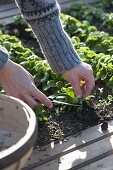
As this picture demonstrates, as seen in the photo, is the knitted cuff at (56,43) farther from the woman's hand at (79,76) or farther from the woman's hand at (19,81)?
the woman's hand at (19,81)

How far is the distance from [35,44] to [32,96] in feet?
3.75

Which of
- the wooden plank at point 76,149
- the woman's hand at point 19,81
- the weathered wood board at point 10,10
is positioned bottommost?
the wooden plank at point 76,149

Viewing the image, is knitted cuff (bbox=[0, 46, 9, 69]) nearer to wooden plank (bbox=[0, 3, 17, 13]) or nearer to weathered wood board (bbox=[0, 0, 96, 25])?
weathered wood board (bbox=[0, 0, 96, 25])

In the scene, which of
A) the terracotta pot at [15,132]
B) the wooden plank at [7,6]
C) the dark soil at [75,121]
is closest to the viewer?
the terracotta pot at [15,132]

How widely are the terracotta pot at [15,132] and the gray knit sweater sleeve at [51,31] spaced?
0.31 meters

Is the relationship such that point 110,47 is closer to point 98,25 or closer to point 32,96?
point 98,25

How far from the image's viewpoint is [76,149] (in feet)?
5.08

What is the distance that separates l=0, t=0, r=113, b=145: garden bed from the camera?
1.67 meters

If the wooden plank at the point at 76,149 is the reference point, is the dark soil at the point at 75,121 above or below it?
above

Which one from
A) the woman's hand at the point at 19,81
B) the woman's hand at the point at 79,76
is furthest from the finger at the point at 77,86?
the woman's hand at the point at 19,81

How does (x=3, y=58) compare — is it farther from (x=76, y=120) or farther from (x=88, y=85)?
(x=76, y=120)

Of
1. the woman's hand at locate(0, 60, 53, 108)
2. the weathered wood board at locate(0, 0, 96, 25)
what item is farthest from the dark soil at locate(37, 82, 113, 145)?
the weathered wood board at locate(0, 0, 96, 25)

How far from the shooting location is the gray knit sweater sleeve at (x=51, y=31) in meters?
1.45

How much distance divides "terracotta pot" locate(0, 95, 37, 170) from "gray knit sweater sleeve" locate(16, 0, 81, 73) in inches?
12.4
